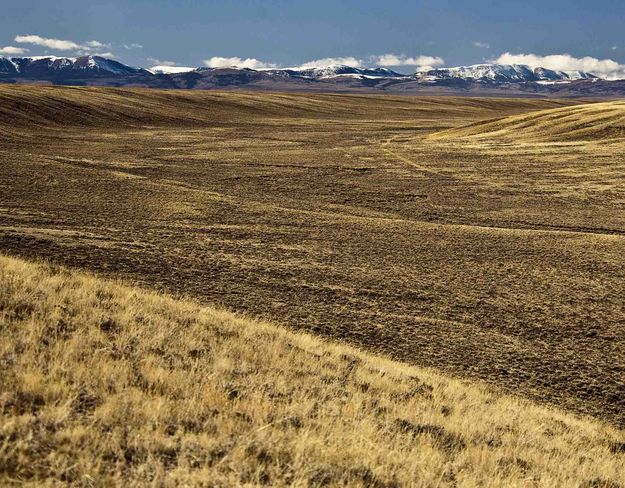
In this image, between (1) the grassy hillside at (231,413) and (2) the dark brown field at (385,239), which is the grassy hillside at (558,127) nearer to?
(2) the dark brown field at (385,239)

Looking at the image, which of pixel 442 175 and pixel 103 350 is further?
pixel 442 175

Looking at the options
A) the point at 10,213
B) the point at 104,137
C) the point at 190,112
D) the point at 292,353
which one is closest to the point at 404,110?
the point at 190,112

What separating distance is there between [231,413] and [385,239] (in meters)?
15.4

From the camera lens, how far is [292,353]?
36.8ft

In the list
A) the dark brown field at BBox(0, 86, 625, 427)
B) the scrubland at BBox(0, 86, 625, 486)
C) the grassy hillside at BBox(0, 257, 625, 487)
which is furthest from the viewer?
the dark brown field at BBox(0, 86, 625, 427)

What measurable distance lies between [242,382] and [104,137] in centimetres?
5399

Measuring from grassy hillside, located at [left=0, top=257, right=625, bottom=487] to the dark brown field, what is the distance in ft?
7.33

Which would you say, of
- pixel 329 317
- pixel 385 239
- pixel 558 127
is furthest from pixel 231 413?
pixel 558 127

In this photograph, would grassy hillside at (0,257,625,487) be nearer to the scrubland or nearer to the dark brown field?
the scrubland

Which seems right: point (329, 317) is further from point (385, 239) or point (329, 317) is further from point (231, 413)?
point (385, 239)

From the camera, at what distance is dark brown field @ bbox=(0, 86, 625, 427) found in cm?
1411

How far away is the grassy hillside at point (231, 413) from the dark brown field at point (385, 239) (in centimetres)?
223

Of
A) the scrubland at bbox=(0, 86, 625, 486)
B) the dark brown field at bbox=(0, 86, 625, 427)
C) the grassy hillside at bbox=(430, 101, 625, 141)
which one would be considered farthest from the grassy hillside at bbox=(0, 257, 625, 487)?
the grassy hillside at bbox=(430, 101, 625, 141)

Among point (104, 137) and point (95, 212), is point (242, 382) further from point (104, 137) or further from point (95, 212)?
point (104, 137)
